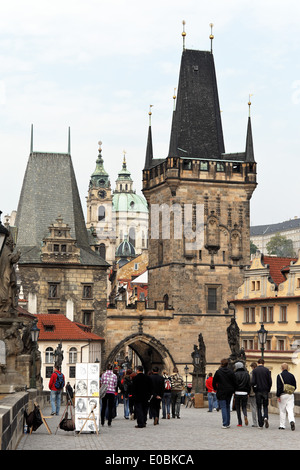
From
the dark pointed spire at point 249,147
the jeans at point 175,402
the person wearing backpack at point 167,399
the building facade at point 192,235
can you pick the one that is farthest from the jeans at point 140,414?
the dark pointed spire at point 249,147

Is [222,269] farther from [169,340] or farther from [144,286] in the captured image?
[144,286]

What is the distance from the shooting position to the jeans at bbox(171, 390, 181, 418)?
22.5 meters

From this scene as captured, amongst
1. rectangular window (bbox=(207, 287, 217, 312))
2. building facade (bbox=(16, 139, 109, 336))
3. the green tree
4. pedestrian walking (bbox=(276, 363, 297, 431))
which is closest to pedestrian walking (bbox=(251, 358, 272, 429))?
pedestrian walking (bbox=(276, 363, 297, 431))

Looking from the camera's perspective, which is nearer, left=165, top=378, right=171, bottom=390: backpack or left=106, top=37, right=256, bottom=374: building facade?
left=165, top=378, right=171, bottom=390: backpack

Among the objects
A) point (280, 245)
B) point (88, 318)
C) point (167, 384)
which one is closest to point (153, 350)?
point (88, 318)

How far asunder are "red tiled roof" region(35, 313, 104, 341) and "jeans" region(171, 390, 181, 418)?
3866cm

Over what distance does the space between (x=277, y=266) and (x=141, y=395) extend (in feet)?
123

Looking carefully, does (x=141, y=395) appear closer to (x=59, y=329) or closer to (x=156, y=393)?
(x=156, y=393)

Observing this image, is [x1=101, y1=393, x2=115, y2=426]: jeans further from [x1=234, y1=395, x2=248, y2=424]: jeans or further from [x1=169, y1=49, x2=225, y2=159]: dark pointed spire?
[x1=169, y1=49, x2=225, y2=159]: dark pointed spire

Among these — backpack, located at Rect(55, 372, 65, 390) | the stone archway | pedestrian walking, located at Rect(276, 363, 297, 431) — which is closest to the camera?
pedestrian walking, located at Rect(276, 363, 297, 431)

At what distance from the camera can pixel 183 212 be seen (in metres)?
72.6

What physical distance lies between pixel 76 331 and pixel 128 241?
439 feet

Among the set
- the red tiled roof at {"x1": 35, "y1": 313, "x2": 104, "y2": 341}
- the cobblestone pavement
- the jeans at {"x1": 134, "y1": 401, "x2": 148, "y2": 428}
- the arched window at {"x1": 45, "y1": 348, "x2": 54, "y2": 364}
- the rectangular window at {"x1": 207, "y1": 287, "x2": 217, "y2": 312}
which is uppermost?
the rectangular window at {"x1": 207, "y1": 287, "x2": 217, "y2": 312}

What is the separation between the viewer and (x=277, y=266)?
55250mm
